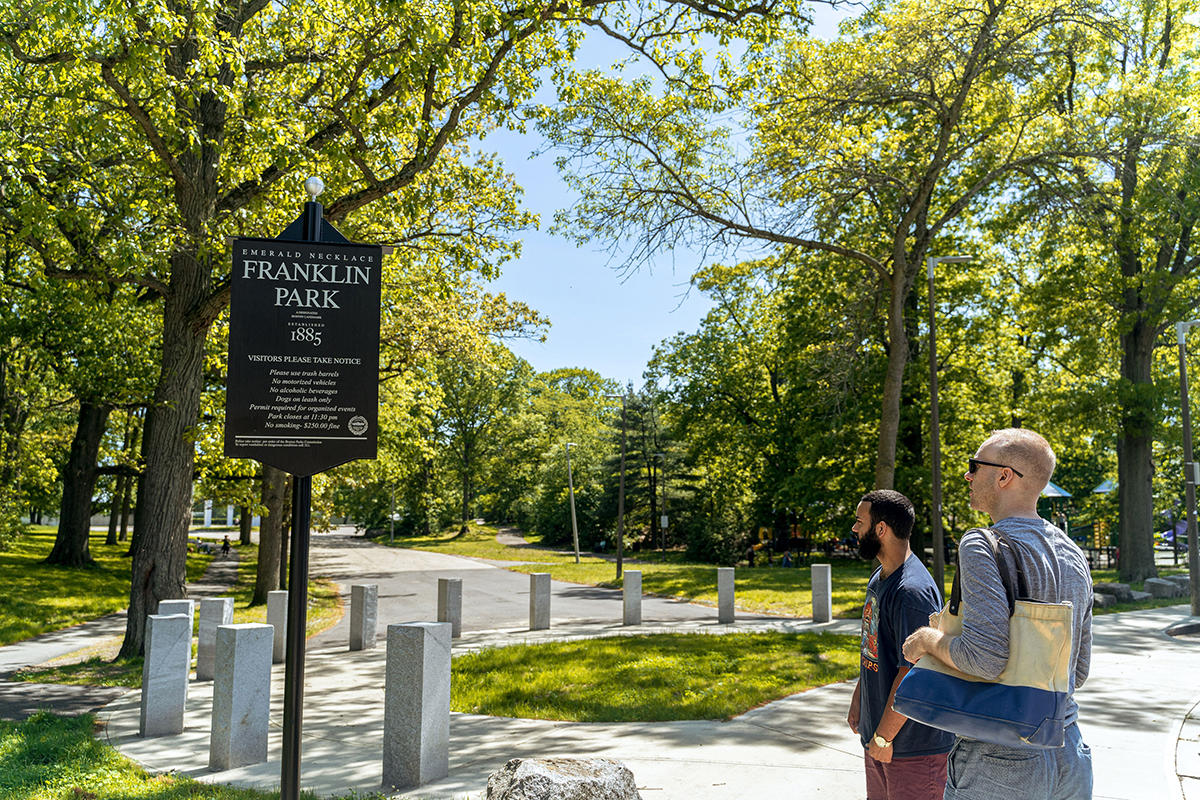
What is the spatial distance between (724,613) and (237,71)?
1258 cm

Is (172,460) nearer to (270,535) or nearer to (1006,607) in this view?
(270,535)

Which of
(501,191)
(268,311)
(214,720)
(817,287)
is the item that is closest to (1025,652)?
(268,311)

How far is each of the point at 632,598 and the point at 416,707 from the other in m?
11.0

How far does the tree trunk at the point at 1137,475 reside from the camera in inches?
892

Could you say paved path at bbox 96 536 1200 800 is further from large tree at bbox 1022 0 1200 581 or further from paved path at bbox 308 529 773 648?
large tree at bbox 1022 0 1200 581

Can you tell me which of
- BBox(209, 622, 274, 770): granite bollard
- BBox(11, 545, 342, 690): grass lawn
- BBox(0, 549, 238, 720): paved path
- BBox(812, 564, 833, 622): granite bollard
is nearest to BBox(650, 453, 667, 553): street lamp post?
BBox(11, 545, 342, 690): grass lawn

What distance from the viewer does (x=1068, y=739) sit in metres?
2.71

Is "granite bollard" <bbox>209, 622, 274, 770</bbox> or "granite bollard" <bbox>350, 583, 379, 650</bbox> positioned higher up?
"granite bollard" <bbox>209, 622, 274, 770</bbox>

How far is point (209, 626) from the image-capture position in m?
10.9

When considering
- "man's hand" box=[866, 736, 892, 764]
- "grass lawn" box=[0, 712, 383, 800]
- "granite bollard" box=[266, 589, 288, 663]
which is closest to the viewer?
"man's hand" box=[866, 736, 892, 764]

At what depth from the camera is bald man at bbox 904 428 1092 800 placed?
8.32 feet

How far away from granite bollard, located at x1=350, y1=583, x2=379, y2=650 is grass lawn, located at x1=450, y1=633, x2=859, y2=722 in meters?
2.86

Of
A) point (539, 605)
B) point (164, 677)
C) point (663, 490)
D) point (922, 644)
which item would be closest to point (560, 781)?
point (922, 644)

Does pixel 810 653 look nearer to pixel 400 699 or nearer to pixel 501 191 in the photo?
pixel 400 699
